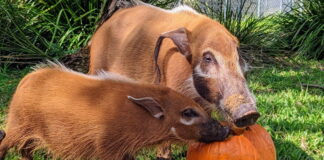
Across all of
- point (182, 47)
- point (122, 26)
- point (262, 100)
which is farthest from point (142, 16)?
point (262, 100)

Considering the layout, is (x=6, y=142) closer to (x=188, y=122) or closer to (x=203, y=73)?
(x=188, y=122)

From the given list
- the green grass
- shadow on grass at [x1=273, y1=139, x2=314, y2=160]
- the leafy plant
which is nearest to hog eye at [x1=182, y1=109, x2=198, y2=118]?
the green grass

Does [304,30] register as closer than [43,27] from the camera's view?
No

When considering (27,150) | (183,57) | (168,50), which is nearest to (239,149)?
(183,57)

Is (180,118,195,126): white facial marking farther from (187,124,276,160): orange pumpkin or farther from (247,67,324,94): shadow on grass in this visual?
(247,67,324,94): shadow on grass

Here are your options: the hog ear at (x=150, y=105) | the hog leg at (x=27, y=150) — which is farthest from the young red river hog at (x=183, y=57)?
the hog leg at (x=27, y=150)

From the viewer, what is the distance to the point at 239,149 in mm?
2525

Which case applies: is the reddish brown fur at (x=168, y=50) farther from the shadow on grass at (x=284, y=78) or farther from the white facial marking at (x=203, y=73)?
the shadow on grass at (x=284, y=78)

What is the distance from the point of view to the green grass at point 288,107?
3.34 meters

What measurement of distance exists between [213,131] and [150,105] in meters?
0.36

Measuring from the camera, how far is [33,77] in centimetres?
290

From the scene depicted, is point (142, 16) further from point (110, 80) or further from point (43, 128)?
point (43, 128)

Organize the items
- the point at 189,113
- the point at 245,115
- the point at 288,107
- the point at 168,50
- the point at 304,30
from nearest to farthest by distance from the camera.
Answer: the point at 245,115, the point at 189,113, the point at 168,50, the point at 288,107, the point at 304,30

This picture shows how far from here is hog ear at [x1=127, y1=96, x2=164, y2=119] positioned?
2500mm
